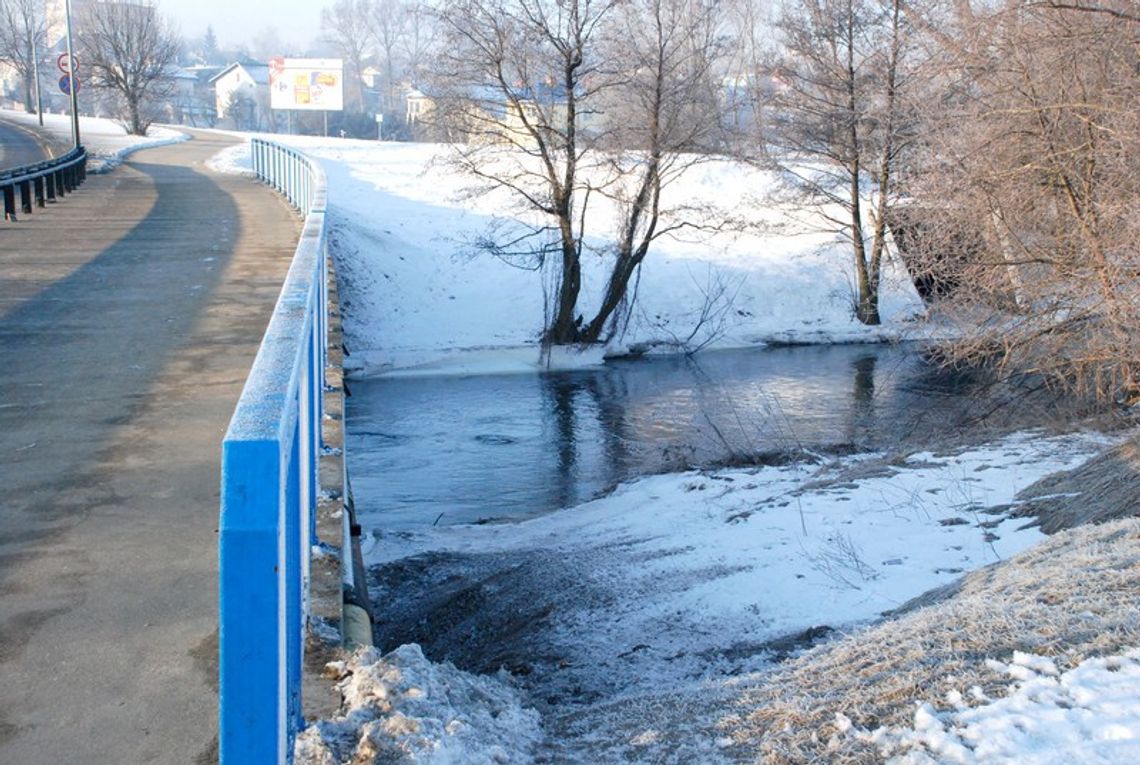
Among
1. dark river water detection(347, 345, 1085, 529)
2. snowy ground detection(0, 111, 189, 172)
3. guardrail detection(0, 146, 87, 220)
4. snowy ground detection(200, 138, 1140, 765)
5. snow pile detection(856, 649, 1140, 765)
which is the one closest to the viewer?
snow pile detection(856, 649, 1140, 765)

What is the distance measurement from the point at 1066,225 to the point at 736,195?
1074 inches

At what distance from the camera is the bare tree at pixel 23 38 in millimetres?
75188

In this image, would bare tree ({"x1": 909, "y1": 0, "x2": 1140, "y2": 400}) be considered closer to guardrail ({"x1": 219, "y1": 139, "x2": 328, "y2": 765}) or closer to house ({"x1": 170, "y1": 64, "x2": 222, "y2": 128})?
guardrail ({"x1": 219, "y1": 139, "x2": 328, "y2": 765})

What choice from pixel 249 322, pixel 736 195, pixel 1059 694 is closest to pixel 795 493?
pixel 249 322

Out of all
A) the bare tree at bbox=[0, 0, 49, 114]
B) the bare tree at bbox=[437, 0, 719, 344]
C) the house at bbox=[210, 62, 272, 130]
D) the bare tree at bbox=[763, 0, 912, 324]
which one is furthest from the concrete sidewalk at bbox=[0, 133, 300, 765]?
the house at bbox=[210, 62, 272, 130]

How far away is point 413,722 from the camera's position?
3213 mm

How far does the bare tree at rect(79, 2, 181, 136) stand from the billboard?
12.9 meters

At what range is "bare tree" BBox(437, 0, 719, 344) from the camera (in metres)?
23.9

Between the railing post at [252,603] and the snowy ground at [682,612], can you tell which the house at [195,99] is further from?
the railing post at [252,603]

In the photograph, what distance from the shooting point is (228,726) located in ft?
7.55

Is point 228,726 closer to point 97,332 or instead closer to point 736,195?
point 97,332

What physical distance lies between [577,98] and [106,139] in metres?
29.7

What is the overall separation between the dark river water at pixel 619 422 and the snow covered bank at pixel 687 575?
8.60 feet

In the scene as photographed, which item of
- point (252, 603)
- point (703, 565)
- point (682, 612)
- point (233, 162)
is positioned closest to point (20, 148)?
point (233, 162)
